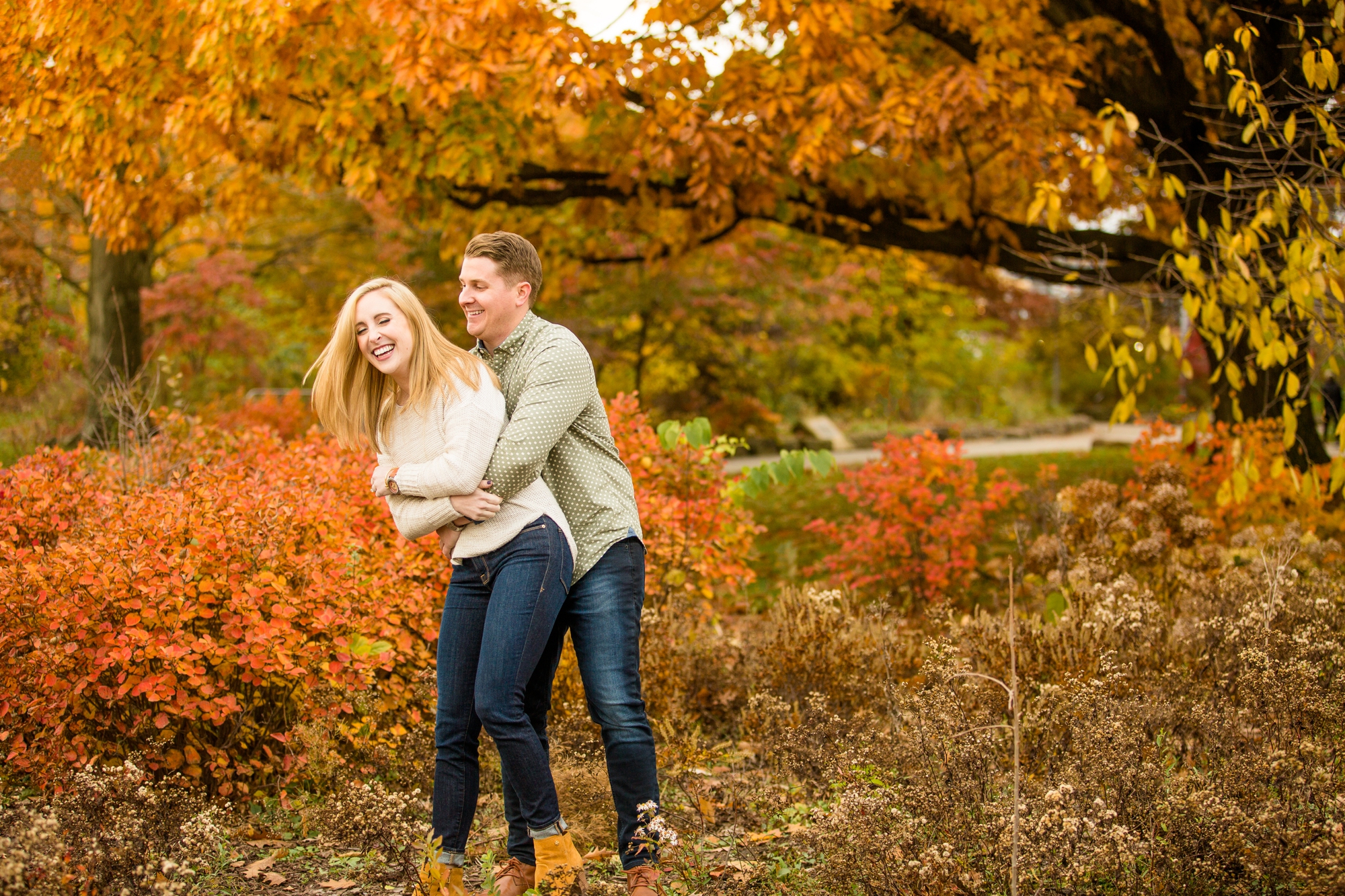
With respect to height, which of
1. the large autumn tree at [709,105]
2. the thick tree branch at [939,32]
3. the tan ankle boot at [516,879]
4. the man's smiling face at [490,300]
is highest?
the thick tree branch at [939,32]

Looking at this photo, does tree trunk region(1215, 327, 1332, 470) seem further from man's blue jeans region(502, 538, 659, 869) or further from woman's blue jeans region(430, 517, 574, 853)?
woman's blue jeans region(430, 517, 574, 853)

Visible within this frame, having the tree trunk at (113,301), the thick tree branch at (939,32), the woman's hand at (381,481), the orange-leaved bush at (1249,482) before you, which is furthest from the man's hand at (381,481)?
the tree trunk at (113,301)

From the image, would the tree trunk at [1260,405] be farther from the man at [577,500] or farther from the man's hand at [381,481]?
the man's hand at [381,481]

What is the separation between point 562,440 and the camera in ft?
8.66

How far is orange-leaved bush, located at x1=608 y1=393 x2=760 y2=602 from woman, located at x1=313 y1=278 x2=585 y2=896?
2.07m

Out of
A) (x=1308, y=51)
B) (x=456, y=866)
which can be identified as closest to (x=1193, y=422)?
(x=1308, y=51)

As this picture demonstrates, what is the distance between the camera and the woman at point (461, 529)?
2.46 m

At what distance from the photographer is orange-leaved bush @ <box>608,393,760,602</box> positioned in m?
4.73

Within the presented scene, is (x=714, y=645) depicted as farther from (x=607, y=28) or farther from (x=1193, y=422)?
(x=607, y=28)

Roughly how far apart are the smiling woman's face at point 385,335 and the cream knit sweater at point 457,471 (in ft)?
0.35

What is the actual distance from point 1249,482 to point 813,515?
12.4 ft

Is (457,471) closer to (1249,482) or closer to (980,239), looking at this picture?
(1249,482)

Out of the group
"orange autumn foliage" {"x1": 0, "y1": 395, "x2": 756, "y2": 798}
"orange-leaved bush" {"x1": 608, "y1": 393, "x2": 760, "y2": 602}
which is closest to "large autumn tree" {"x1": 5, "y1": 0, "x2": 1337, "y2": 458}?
"orange-leaved bush" {"x1": 608, "y1": 393, "x2": 760, "y2": 602}

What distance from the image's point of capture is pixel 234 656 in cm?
321
